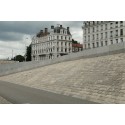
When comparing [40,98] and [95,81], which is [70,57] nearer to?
[95,81]

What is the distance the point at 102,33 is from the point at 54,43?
1120 inches

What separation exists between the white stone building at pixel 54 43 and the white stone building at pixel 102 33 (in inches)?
628

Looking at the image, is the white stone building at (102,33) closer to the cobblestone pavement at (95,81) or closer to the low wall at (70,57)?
the low wall at (70,57)

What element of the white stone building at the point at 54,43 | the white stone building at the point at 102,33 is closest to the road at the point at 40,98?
the white stone building at the point at 102,33

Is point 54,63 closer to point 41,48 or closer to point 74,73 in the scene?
point 74,73

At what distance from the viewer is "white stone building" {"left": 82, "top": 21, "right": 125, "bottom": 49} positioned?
7888cm

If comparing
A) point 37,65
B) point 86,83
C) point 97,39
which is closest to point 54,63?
point 37,65

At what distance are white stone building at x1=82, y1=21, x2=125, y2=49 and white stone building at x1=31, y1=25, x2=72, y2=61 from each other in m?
16.0

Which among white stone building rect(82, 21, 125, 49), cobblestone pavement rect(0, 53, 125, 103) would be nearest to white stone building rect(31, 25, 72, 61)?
white stone building rect(82, 21, 125, 49)

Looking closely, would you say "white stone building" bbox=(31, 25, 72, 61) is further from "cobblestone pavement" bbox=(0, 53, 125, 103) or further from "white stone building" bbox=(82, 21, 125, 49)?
"cobblestone pavement" bbox=(0, 53, 125, 103)

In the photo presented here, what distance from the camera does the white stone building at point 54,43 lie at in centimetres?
10781

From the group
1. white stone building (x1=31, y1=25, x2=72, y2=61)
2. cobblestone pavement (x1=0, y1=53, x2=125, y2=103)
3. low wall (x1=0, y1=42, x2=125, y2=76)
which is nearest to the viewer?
cobblestone pavement (x1=0, y1=53, x2=125, y2=103)
